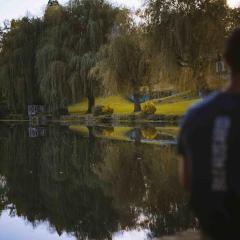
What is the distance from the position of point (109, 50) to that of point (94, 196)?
25524mm

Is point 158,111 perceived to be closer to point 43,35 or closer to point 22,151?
point 43,35

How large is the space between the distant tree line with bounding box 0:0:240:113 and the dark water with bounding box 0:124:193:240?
8.26 metres

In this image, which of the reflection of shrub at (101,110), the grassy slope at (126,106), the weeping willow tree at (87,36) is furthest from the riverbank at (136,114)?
the weeping willow tree at (87,36)

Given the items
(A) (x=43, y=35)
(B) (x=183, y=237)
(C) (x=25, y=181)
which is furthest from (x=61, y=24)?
(B) (x=183, y=237)

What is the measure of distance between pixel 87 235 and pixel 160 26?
19.3 metres

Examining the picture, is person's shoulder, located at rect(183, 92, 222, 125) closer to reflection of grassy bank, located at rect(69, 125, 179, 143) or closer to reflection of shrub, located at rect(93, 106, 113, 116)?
reflection of grassy bank, located at rect(69, 125, 179, 143)

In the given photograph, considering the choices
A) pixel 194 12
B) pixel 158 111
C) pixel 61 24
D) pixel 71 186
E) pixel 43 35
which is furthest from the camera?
pixel 43 35

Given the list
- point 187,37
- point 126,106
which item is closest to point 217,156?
point 187,37

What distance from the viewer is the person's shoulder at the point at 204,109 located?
240 cm

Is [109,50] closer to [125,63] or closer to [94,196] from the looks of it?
[125,63]

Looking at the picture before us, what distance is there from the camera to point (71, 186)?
1212 cm

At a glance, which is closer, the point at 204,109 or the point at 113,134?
the point at 204,109

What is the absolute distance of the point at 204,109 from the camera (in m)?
2.41

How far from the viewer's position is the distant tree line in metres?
25.3
